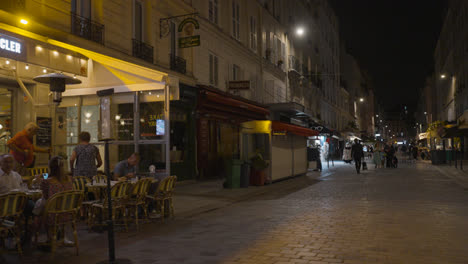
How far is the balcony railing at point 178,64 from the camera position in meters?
16.9

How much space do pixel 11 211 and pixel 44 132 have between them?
7904 mm

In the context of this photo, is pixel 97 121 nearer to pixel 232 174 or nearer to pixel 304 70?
pixel 232 174

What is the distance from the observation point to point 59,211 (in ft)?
19.5

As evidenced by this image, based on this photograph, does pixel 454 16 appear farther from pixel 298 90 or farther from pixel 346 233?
pixel 346 233

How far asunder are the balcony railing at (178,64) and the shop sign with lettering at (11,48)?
792cm

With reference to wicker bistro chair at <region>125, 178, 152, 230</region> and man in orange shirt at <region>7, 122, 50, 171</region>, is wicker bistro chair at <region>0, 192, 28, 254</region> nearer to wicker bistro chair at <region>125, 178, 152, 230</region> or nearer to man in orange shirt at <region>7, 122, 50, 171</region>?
wicker bistro chair at <region>125, 178, 152, 230</region>

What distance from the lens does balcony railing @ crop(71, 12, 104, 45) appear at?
485 inches

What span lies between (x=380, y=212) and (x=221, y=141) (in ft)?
38.9

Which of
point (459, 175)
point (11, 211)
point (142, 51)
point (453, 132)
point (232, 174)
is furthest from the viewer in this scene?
point (453, 132)

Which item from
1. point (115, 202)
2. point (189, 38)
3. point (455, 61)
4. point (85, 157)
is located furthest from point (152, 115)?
point (455, 61)

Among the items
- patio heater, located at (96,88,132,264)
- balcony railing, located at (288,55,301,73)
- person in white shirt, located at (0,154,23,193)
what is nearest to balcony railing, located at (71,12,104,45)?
person in white shirt, located at (0,154,23,193)

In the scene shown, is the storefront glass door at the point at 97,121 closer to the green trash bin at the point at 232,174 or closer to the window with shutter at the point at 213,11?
the green trash bin at the point at 232,174

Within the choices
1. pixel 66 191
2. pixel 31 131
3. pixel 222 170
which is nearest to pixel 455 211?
pixel 66 191

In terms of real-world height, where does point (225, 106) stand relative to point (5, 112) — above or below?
above
